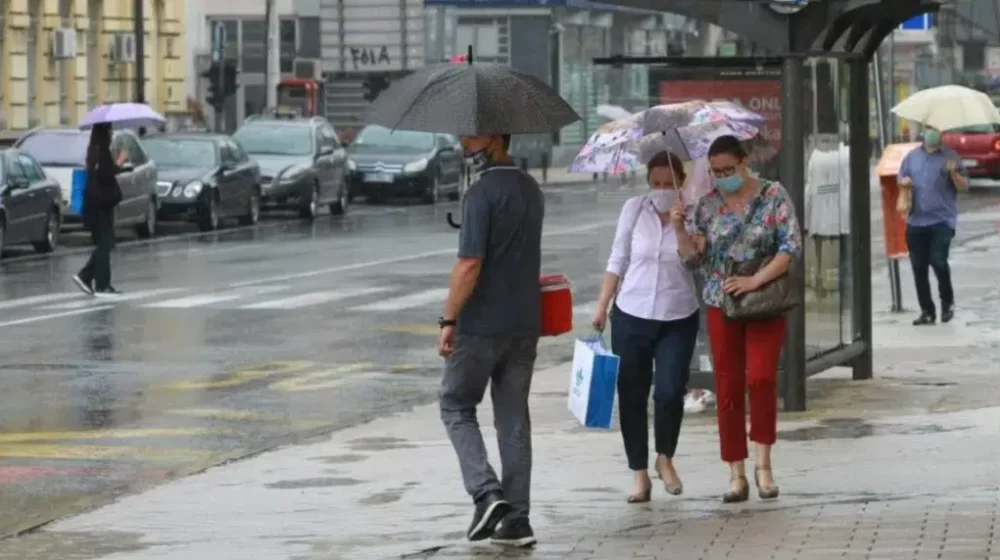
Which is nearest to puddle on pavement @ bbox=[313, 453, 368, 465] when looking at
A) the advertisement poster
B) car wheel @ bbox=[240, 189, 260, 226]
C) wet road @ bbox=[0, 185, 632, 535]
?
wet road @ bbox=[0, 185, 632, 535]

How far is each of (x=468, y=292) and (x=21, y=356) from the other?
9.36 meters

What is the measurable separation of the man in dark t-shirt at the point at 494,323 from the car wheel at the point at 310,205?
3192 centimetres

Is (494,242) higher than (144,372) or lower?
higher

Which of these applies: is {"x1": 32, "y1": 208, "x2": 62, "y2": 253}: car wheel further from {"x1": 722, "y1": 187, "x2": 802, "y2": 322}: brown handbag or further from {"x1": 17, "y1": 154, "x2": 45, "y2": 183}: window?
{"x1": 722, "y1": 187, "x2": 802, "y2": 322}: brown handbag

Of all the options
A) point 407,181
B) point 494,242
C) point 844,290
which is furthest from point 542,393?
point 407,181

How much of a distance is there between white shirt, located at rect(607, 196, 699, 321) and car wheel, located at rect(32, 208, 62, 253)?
21.0m

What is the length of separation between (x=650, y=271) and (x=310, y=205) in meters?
31.0

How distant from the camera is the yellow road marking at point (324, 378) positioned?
16.1m

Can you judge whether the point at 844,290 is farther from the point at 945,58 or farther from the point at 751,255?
the point at 945,58

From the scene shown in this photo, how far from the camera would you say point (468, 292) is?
30.4ft

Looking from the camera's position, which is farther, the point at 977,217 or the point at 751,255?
the point at 977,217

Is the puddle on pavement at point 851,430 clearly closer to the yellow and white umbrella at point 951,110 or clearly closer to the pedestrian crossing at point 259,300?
the yellow and white umbrella at point 951,110

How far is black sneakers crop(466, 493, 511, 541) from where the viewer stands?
30.6ft

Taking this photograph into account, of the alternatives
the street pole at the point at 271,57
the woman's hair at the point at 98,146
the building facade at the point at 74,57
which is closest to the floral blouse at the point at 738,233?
the woman's hair at the point at 98,146
